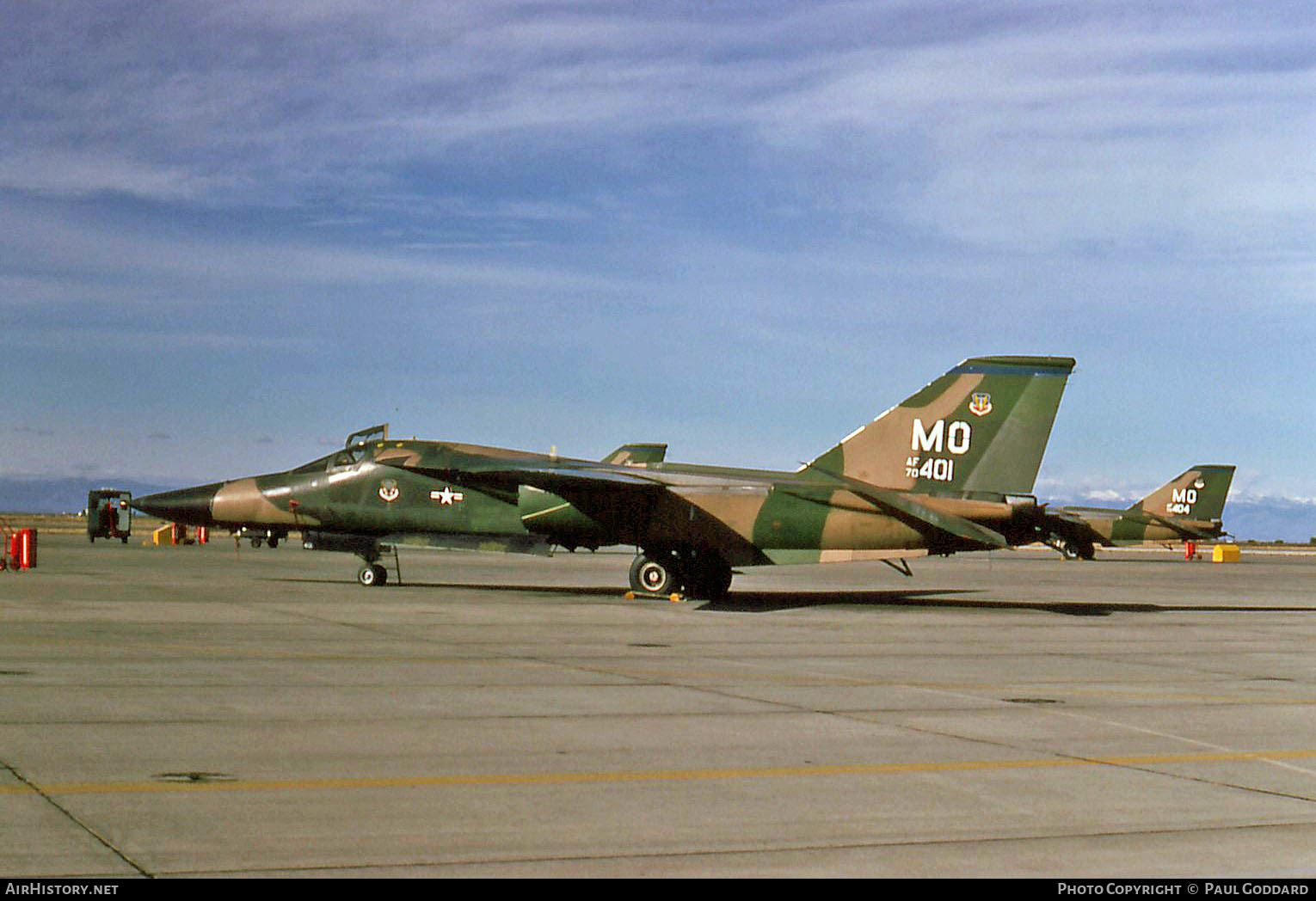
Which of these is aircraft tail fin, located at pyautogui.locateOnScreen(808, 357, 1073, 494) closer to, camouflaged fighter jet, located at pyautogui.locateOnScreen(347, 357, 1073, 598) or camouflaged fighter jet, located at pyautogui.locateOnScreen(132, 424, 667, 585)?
camouflaged fighter jet, located at pyautogui.locateOnScreen(347, 357, 1073, 598)

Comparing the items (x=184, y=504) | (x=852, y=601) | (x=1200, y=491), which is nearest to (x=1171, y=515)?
(x=1200, y=491)

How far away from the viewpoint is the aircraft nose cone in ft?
93.6

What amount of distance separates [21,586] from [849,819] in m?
22.2

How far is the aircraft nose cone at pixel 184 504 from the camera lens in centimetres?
2853

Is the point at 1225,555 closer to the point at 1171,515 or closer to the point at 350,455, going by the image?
the point at 1171,515

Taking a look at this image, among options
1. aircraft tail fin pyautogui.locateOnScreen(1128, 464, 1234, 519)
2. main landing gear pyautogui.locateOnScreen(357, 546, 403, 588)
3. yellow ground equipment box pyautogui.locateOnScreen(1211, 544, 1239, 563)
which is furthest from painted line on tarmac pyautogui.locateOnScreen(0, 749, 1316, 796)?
yellow ground equipment box pyautogui.locateOnScreen(1211, 544, 1239, 563)

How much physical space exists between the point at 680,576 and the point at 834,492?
374 centimetres

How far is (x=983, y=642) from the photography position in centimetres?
1855

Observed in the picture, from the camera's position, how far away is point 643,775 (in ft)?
27.4

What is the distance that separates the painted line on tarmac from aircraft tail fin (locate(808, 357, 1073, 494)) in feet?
46.6

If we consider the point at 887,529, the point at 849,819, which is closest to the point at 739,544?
the point at 887,529

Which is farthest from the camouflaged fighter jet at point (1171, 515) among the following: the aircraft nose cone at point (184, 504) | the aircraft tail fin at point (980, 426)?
the aircraft nose cone at point (184, 504)

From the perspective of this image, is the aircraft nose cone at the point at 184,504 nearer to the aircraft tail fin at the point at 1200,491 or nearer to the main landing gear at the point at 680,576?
the main landing gear at the point at 680,576

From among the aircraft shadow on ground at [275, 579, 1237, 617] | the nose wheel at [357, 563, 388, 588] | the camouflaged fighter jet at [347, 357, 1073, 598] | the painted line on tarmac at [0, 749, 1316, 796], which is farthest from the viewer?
the nose wheel at [357, 563, 388, 588]
